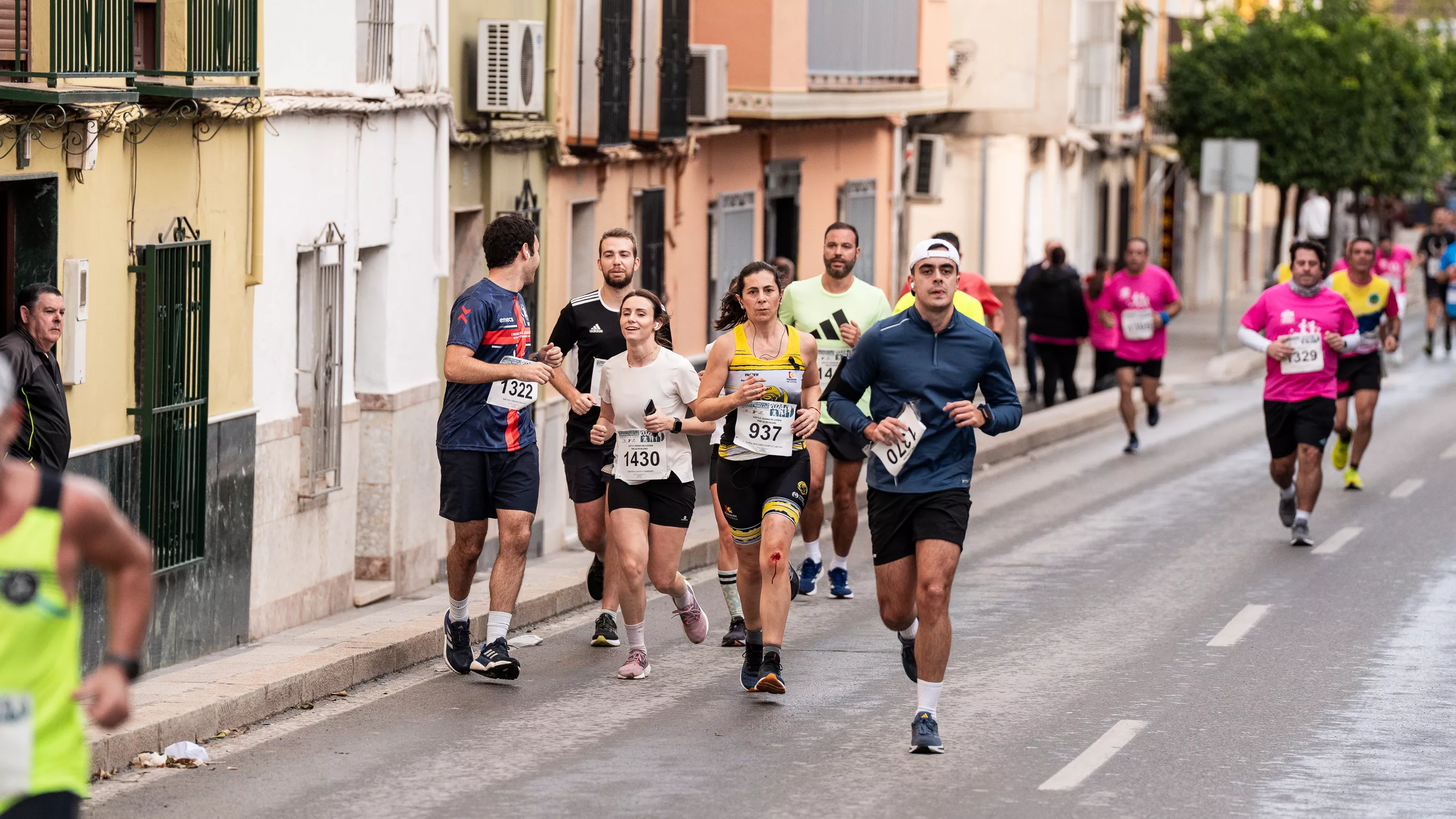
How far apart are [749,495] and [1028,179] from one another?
2745 centimetres

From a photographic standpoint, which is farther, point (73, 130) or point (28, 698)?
point (73, 130)

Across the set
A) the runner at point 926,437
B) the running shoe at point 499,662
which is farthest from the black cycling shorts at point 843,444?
the runner at point 926,437

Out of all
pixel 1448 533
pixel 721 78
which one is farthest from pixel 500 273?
pixel 721 78

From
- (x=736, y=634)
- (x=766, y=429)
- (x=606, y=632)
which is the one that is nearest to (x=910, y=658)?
(x=766, y=429)

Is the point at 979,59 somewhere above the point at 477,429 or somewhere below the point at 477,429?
above

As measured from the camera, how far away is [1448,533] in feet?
53.4

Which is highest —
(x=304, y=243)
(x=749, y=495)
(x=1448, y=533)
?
(x=304, y=243)

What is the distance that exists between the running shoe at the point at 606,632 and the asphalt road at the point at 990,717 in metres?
0.19

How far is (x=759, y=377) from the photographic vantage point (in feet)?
34.5

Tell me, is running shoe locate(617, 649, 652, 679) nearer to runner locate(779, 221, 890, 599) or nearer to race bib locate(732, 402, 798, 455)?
race bib locate(732, 402, 798, 455)

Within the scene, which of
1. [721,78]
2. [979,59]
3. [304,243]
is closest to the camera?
[304,243]

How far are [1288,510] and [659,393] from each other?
6.45 meters

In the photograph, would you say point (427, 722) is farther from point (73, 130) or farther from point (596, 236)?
point (596, 236)

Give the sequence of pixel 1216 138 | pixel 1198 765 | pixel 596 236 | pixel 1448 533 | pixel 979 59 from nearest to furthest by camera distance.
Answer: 1. pixel 1198 765
2. pixel 1448 533
3. pixel 596 236
4. pixel 979 59
5. pixel 1216 138
